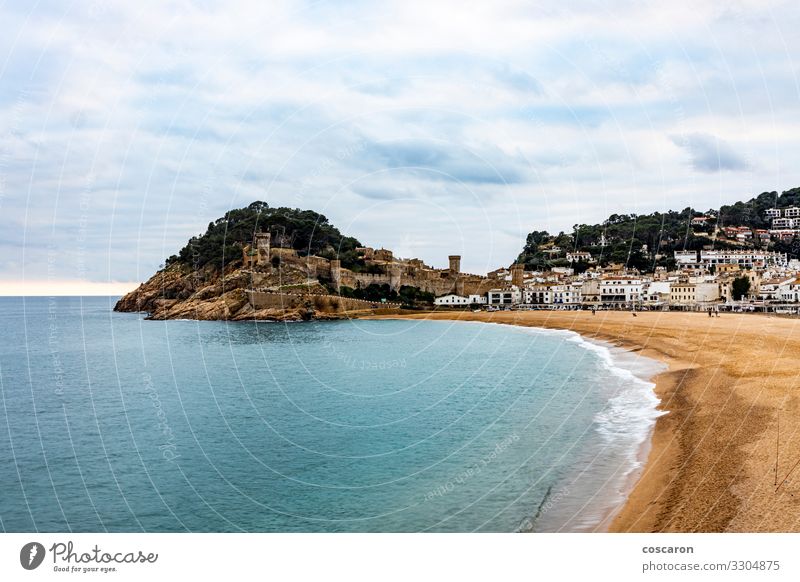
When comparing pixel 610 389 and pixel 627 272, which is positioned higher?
pixel 627 272

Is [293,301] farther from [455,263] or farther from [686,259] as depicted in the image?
[686,259]

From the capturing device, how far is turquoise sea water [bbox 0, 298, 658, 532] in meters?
11.8

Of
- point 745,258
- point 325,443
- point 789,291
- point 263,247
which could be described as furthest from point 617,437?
point 745,258

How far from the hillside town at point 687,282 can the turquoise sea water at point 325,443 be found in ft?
129

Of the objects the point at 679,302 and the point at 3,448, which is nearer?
the point at 3,448

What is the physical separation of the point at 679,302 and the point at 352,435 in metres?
63.1

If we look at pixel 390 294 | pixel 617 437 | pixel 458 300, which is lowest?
pixel 617 437

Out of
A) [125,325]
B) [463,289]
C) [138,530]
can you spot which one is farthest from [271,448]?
[463,289]

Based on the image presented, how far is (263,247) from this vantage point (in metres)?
80.9

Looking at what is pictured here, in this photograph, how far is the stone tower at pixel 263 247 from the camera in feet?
262

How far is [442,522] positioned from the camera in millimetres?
11117

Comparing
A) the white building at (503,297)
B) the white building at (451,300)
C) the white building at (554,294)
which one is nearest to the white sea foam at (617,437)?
the white building at (554,294)

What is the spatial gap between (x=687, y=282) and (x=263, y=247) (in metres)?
51.1

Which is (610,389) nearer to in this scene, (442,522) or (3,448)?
(442,522)
